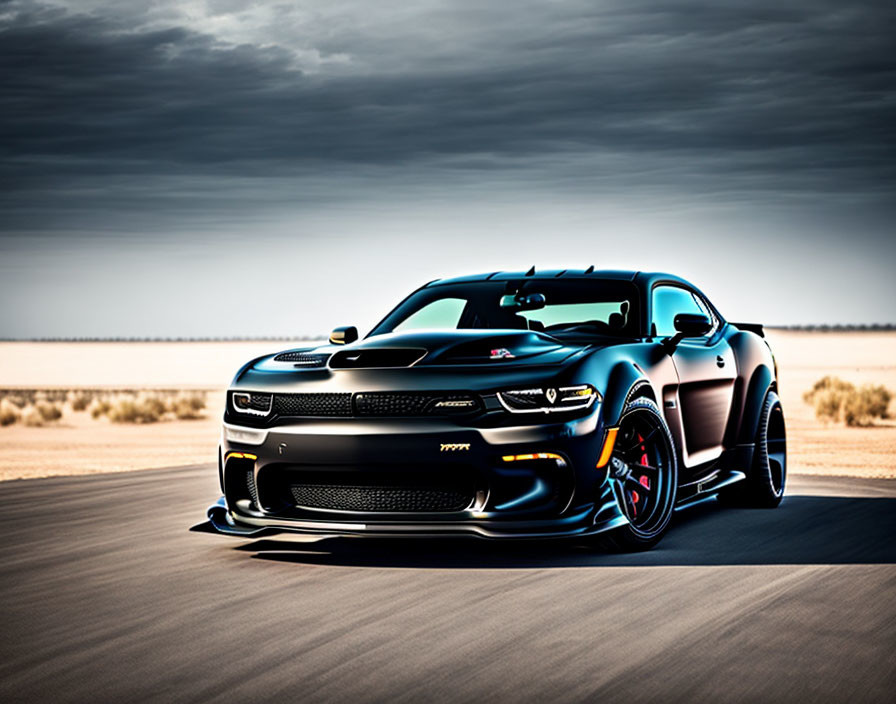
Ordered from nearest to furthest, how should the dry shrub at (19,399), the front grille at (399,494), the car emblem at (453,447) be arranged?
the car emblem at (453,447) < the front grille at (399,494) < the dry shrub at (19,399)

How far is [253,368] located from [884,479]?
22.1ft

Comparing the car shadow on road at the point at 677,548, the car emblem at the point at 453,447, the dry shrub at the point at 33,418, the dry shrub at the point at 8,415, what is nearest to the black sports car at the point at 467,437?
the car emblem at the point at 453,447

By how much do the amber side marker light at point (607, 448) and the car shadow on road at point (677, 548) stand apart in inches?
18.2

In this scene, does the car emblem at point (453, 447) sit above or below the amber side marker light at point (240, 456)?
above

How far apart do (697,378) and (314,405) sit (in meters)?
2.73

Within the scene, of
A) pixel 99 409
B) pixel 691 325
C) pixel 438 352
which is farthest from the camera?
pixel 99 409

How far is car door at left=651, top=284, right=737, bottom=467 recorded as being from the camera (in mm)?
7801

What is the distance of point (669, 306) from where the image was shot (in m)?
8.58

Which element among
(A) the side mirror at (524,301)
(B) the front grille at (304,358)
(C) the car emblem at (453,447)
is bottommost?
(C) the car emblem at (453,447)

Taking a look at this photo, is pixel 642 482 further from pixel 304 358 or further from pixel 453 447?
pixel 304 358

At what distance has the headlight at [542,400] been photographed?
21.0 feet

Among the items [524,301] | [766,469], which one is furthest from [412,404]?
[766,469]

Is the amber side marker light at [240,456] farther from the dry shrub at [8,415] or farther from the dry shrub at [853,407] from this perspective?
the dry shrub at [8,415]

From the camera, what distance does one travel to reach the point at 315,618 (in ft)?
17.9
